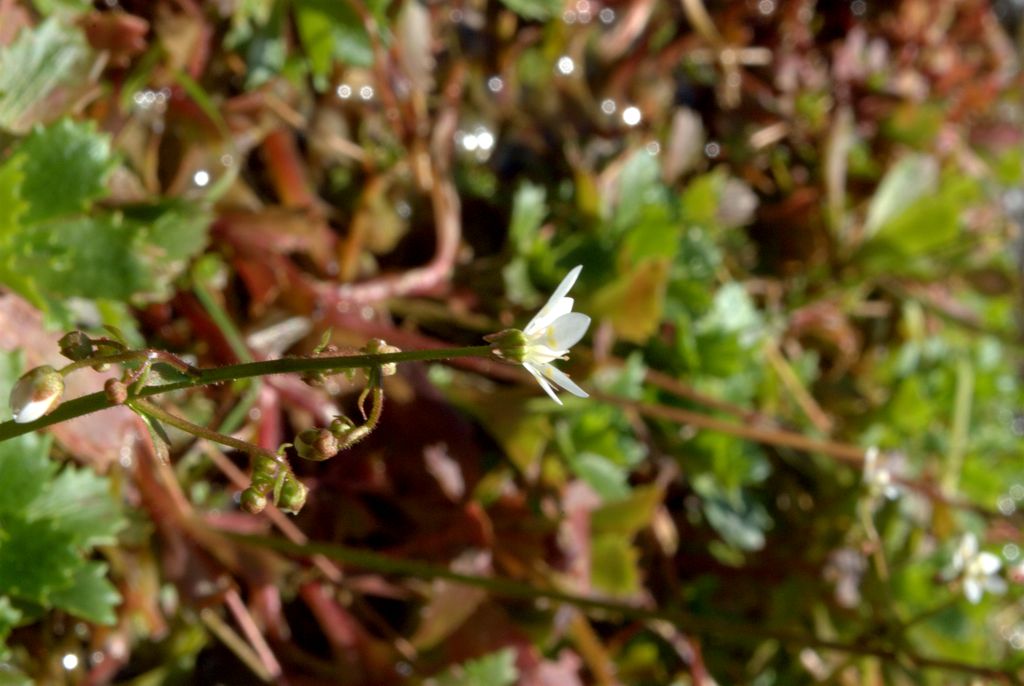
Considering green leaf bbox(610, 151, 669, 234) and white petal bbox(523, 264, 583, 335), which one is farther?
green leaf bbox(610, 151, 669, 234)

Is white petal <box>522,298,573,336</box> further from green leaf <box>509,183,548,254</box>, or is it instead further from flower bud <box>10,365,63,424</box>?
green leaf <box>509,183,548,254</box>

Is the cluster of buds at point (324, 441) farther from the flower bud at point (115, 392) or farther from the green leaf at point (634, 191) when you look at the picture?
the green leaf at point (634, 191)

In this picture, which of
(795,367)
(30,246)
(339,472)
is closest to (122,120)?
(30,246)

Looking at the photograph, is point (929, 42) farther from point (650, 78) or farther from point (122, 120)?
point (122, 120)

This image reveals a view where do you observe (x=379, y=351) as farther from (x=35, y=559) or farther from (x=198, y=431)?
(x=35, y=559)

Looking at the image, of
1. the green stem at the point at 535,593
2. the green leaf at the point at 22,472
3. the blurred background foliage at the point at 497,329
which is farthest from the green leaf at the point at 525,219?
the green leaf at the point at 22,472

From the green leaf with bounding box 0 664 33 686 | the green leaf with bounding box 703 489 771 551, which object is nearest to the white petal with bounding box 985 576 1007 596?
the green leaf with bounding box 703 489 771 551
